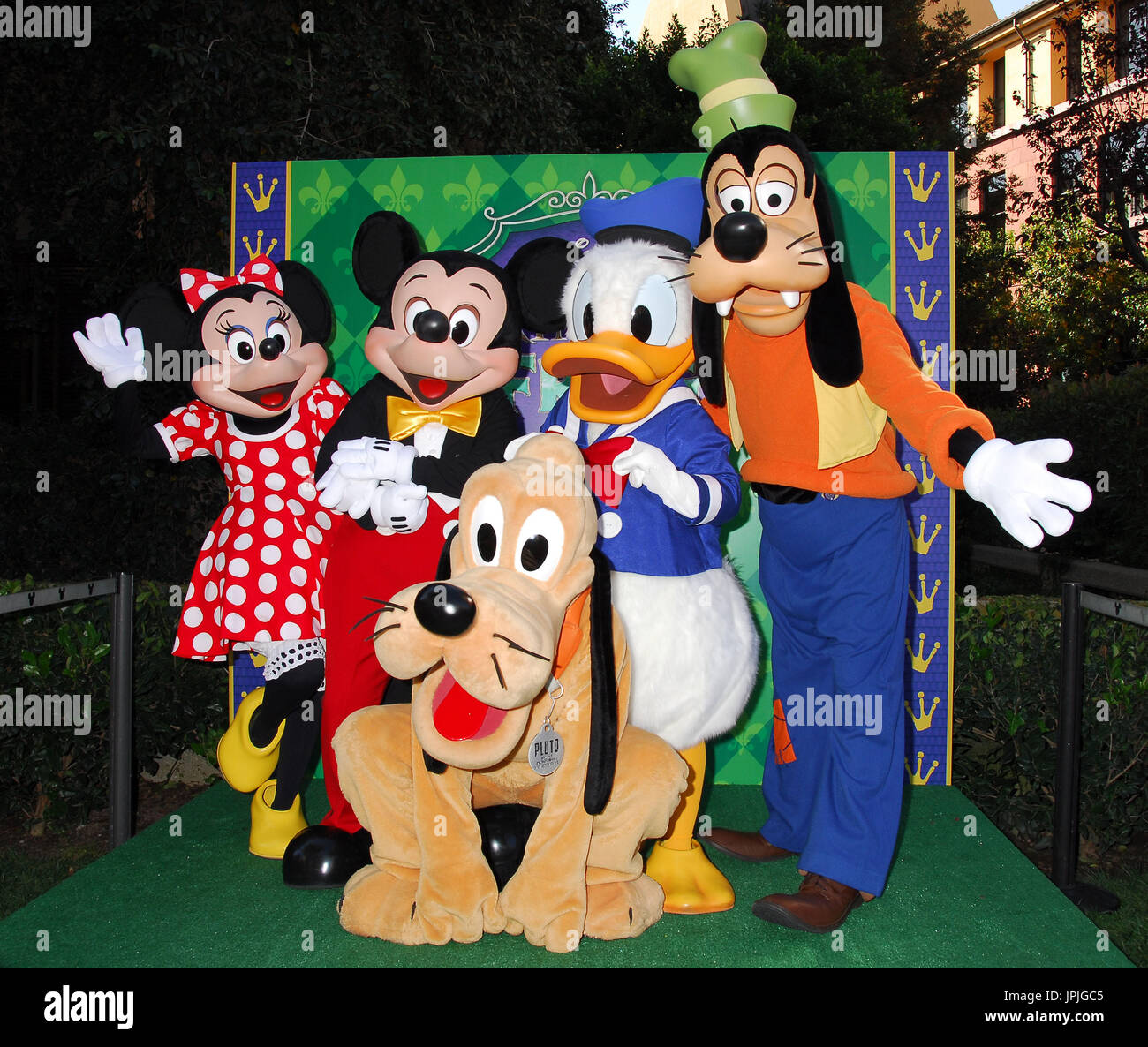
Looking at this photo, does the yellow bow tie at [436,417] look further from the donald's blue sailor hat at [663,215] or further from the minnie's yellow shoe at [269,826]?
the minnie's yellow shoe at [269,826]

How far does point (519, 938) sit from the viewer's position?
8.03 feet

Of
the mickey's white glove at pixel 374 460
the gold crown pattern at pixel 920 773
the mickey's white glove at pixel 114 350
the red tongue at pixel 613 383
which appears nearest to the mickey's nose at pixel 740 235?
the red tongue at pixel 613 383

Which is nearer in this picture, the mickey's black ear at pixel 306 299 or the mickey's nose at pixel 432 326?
the mickey's nose at pixel 432 326

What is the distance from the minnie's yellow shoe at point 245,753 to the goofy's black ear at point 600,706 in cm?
120

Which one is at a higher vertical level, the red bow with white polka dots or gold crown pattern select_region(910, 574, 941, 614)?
the red bow with white polka dots

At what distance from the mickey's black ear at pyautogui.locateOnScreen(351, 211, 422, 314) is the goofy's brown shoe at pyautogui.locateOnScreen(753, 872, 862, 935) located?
1.92 metres

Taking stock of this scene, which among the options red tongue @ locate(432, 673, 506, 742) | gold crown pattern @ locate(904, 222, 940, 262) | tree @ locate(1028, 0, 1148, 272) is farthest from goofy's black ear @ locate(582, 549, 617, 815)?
tree @ locate(1028, 0, 1148, 272)

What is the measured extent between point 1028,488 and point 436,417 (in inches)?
59.0

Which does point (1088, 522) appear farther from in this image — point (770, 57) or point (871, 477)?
point (871, 477)

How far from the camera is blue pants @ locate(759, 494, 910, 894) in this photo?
8.43 ft

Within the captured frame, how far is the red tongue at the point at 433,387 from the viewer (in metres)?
2.79

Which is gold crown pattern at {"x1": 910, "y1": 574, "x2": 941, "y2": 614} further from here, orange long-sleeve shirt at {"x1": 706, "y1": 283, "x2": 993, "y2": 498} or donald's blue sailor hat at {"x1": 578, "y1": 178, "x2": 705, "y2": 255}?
donald's blue sailor hat at {"x1": 578, "y1": 178, "x2": 705, "y2": 255}

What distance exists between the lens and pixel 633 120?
39.1ft

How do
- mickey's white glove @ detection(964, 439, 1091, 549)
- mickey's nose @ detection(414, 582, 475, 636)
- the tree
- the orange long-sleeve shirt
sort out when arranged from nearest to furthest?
mickey's nose @ detection(414, 582, 475, 636), mickey's white glove @ detection(964, 439, 1091, 549), the orange long-sleeve shirt, the tree
